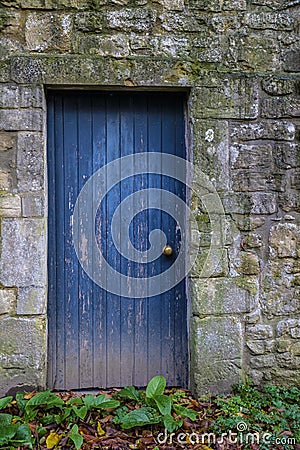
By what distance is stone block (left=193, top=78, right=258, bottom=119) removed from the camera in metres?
3.20

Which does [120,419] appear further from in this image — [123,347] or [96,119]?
[96,119]

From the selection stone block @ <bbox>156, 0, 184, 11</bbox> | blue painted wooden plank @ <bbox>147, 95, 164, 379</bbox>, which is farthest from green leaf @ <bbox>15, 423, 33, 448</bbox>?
stone block @ <bbox>156, 0, 184, 11</bbox>

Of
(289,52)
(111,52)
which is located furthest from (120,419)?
(289,52)

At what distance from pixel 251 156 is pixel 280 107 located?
0.41m

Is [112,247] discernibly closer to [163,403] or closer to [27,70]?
[163,403]

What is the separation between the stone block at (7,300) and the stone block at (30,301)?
36 millimetres

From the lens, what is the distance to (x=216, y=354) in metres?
3.26

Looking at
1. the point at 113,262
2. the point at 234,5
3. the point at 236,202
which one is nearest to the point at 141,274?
the point at 113,262

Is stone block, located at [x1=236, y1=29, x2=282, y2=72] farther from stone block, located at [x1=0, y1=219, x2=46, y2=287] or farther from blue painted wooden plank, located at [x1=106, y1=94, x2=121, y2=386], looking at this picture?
stone block, located at [x1=0, y1=219, x2=46, y2=287]

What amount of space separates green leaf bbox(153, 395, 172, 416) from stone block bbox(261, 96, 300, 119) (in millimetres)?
2050

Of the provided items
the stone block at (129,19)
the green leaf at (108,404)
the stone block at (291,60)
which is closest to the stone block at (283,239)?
→ the stone block at (291,60)

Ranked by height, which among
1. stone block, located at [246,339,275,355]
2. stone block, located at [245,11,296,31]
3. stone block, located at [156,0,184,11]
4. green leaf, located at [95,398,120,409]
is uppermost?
stone block, located at [156,0,184,11]

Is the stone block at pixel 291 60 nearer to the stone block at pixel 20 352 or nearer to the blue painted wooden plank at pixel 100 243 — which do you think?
the blue painted wooden plank at pixel 100 243

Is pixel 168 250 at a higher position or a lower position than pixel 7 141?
lower
